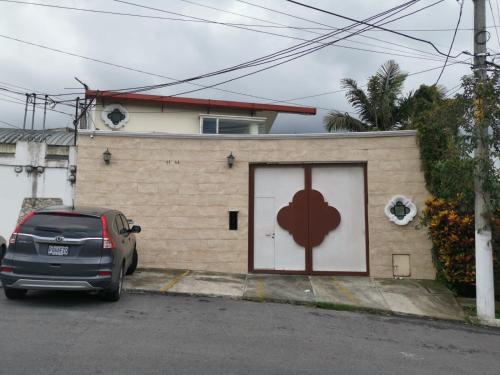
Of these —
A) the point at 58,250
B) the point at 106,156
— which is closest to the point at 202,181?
the point at 106,156

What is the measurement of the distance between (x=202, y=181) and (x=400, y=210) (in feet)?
17.5

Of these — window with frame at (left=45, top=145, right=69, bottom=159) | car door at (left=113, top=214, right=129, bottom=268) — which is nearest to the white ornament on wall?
car door at (left=113, top=214, right=129, bottom=268)

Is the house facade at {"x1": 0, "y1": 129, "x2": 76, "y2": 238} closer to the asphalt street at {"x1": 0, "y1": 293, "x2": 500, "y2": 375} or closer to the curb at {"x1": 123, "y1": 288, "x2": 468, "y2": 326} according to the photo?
the curb at {"x1": 123, "y1": 288, "x2": 468, "y2": 326}

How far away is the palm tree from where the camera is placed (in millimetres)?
21859

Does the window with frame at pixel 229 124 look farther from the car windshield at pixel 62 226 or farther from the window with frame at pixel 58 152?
the car windshield at pixel 62 226

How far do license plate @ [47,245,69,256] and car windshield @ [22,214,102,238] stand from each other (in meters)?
0.20

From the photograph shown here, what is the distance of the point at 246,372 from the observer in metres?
4.74

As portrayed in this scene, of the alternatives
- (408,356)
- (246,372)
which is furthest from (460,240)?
(246,372)

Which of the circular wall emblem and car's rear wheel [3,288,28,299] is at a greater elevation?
the circular wall emblem

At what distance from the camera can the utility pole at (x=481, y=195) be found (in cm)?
813

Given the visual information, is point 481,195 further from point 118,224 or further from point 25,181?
point 25,181

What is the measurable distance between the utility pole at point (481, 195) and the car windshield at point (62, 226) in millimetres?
6981

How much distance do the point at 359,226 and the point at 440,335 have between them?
16.2ft

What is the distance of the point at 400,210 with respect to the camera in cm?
1153
